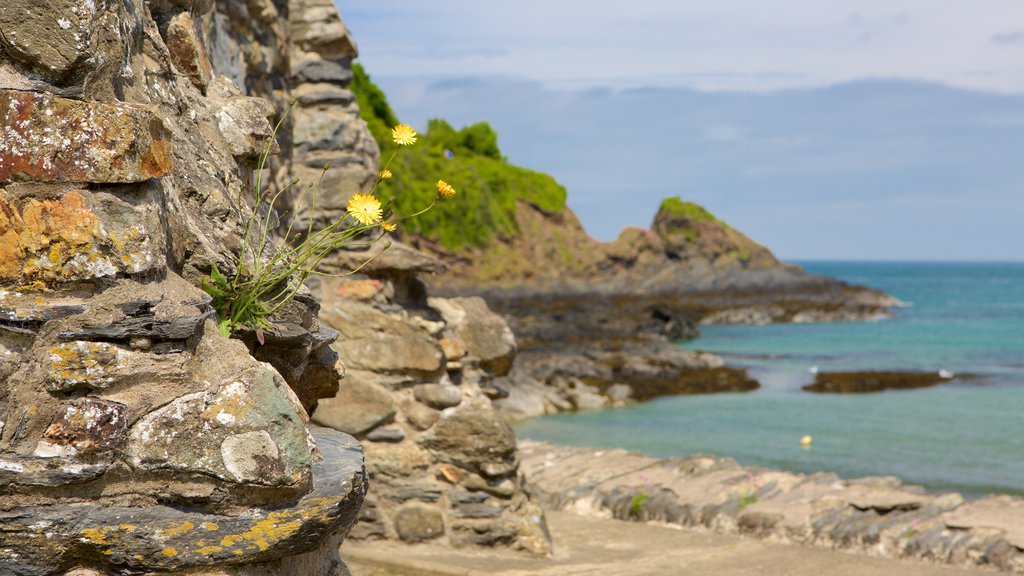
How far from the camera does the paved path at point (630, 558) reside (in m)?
5.96

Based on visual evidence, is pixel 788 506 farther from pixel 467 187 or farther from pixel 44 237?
pixel 467 187

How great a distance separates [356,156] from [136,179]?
4599 millimetres

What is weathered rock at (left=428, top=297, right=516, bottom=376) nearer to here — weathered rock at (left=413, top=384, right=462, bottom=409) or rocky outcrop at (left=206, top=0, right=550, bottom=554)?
rocky outcrop at (left=206, top=0, right=550, bottom=554)

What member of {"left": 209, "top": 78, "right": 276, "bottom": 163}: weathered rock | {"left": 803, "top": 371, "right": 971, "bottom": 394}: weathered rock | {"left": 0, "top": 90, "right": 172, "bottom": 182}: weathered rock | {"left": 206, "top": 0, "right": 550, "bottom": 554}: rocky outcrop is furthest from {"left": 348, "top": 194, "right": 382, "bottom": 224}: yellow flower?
{"left": 803, "top": 371, "right": 971, "bottom": 394}: weathered rock

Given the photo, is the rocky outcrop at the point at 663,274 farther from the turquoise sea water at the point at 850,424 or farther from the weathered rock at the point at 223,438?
the weathered rock at the point at 223,438

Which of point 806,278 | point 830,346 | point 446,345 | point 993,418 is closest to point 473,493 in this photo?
point 446,345

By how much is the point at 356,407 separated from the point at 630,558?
2281 mm

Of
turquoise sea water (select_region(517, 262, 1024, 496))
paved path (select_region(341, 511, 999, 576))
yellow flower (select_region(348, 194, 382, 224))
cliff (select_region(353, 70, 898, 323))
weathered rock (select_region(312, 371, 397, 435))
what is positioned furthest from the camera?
cliff (select_region(353, 70, 898, 323))

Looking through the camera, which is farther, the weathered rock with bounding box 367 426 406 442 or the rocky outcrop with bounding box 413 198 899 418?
the rocky outcrop with bounding box 413 198 899 418

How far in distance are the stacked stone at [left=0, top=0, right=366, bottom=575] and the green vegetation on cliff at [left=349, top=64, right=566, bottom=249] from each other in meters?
38.5

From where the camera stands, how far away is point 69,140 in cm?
224

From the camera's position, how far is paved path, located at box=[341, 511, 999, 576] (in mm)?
5957

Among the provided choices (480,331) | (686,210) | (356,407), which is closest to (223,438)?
(356,407)

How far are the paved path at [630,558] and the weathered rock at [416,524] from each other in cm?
7
